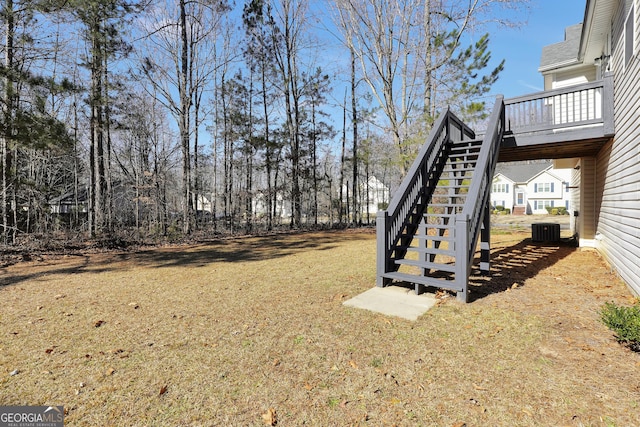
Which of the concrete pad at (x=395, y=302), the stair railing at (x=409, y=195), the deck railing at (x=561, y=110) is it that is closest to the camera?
the concrete pad at (x=395, y=302)

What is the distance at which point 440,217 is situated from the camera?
18.7 feet

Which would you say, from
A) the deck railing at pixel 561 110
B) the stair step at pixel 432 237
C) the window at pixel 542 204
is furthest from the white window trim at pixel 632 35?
the window at pixel 542 204

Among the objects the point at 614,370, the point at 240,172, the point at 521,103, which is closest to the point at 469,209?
the point at 614,370

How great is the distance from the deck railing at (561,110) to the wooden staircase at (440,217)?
855 millimetres

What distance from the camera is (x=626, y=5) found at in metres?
5.24

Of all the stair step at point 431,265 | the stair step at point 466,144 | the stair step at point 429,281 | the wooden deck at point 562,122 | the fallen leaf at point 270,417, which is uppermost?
the wooden deck at point 562,122

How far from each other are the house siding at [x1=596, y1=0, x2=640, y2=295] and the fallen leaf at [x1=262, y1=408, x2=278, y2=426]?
5.26m

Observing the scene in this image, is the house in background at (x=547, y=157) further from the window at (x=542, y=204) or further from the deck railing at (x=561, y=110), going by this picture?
the window at (x=542, y=204)

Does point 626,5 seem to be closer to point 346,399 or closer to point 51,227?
point 346,399

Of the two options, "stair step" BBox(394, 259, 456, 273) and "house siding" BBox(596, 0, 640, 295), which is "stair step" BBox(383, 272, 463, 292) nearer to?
"stair step" BBox(394, 259, 456, 273)

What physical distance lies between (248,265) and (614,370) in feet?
20.6

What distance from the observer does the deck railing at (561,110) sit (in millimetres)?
6113

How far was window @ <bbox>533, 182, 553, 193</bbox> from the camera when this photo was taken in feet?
113

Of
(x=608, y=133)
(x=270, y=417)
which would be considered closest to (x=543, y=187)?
(x=608, y=133)
